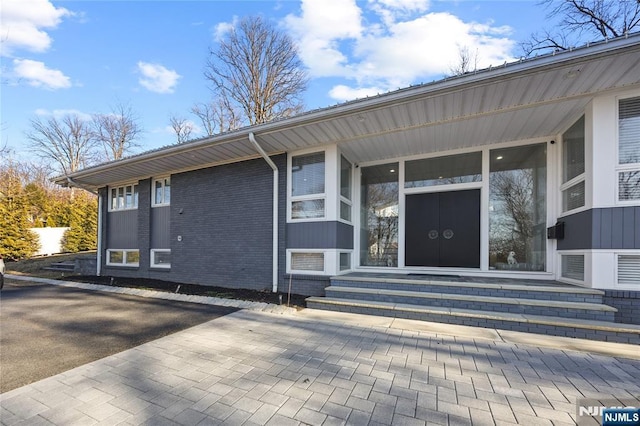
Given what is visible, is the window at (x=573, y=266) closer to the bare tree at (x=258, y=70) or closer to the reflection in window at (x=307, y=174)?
the reflection in window at (x=307, y=174)

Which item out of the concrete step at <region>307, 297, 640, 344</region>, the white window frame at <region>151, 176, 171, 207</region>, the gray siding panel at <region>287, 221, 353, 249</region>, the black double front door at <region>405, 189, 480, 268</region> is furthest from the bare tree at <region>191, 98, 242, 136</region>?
the concrete step at <region>307, 297, 640, 344</region>

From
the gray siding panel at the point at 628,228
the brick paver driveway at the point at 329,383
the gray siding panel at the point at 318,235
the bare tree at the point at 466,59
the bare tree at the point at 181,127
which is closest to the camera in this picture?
the brick paver driveway at the point at 329,383

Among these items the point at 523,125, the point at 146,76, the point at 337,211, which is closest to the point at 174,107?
the point at 146,76

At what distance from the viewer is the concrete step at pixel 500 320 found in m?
3.38

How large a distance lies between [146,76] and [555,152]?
52.0ft

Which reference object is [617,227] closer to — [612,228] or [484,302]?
[612,228]

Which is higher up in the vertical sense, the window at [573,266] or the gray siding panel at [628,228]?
the gray siding panel at [628,228]

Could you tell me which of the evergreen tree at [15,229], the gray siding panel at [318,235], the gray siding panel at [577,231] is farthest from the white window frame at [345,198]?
the evergreen tree at [15,229]

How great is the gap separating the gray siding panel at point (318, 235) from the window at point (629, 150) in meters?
4.41

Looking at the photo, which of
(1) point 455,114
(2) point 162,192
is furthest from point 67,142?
(1) point 455,114

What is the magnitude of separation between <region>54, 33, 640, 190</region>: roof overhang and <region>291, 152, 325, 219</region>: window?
1.20 feet

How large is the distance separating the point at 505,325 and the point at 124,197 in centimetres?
1151

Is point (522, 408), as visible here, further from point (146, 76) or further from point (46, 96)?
point (46, 96)

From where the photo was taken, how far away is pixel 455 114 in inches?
180
